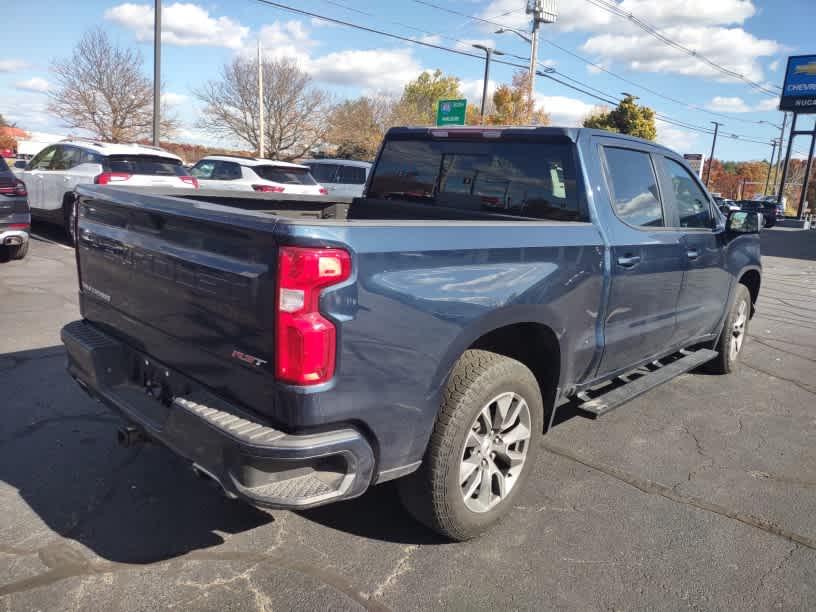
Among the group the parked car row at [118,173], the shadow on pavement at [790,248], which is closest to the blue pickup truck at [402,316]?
the parked car row at [118,173]

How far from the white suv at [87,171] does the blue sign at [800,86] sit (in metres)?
40.7

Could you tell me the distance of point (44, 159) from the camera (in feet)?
37.8

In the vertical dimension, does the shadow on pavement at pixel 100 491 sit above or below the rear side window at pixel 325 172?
below

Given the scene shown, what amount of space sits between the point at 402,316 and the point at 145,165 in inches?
375

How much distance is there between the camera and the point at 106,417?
4.15 m

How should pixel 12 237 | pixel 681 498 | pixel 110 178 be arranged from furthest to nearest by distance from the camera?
pixel 110 178 < pixel 12 237 < pixel 681 498

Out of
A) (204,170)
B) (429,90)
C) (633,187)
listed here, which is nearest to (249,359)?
(633,187)

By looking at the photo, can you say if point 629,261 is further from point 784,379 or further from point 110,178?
point 110,178

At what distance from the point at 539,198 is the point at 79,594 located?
296cm

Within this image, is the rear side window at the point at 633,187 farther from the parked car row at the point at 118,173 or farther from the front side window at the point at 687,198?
the parked car row at the point at 118,173

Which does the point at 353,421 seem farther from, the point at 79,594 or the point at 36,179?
the point at 36,179

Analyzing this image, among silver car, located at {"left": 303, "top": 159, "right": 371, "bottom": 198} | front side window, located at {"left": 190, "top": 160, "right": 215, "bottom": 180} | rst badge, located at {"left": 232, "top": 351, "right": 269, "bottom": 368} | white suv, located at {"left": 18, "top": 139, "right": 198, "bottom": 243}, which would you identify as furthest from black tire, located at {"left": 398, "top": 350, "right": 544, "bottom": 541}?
silver car, located at {"left": 303, "top": 159, "right": 371, "bottom": 198}

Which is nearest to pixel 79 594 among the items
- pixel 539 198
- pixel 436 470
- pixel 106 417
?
pixel 436 470

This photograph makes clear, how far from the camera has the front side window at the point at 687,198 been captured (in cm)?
446
